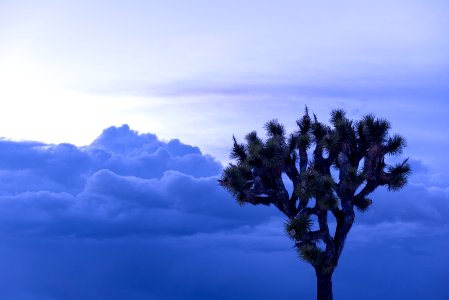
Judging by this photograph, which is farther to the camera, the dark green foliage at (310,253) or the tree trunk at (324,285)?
the tree trunk at (324,285)

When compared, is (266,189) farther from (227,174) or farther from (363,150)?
(363,150)

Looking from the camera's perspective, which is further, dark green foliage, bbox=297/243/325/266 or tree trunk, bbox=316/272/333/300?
tree trunk, bbox=316/272/333/300

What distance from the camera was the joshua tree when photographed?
92.5 ft

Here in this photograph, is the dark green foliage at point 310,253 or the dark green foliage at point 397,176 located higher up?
the dark green foliage at point 397,176

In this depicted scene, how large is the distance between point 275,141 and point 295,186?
6.50 ft

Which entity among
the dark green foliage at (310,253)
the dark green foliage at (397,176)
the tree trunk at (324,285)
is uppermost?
the dark green foliage at (397,176)

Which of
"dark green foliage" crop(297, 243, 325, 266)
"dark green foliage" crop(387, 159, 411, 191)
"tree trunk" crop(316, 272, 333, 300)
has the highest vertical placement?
"dark green foliage" crop(387, 159, 411, 191)

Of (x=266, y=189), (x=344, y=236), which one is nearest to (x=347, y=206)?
(x=344, y=236)

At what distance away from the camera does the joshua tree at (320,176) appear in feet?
92.5

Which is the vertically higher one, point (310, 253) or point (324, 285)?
point (310, 253)

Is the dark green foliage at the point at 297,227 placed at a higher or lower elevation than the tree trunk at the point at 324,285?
higher

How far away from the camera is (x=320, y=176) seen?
92.1 ft

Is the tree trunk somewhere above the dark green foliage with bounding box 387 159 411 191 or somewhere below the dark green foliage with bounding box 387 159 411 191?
below

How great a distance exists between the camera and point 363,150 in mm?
29375
